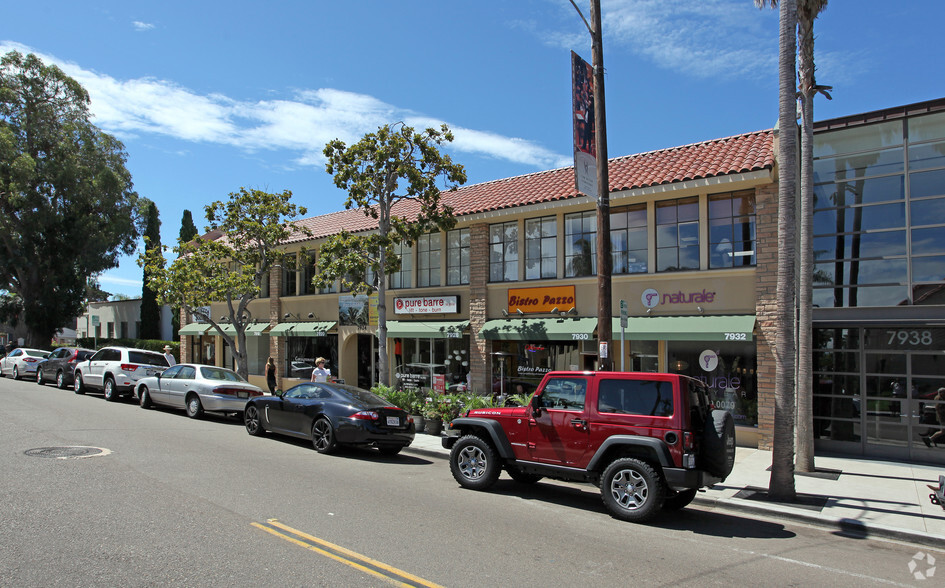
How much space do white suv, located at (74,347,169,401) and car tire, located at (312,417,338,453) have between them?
8742mm

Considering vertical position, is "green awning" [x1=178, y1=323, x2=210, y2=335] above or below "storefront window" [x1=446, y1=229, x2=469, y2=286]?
below

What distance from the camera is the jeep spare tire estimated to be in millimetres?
7348

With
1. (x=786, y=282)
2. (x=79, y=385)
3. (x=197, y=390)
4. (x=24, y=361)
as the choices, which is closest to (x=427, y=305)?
(x=197, y=390)

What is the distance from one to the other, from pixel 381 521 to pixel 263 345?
2070 centimetres

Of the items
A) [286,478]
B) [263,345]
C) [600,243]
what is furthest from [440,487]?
[263,345]

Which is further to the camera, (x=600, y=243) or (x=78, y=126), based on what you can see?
(x=78, y=126)

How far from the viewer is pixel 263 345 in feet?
85.3

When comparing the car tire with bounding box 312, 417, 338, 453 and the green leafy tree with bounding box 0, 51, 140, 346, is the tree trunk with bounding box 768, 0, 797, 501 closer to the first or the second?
the car tire with bounding box 312, 417, 338, 453

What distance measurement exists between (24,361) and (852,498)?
3098cm

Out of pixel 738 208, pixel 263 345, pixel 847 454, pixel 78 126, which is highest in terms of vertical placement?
pixel 78 126

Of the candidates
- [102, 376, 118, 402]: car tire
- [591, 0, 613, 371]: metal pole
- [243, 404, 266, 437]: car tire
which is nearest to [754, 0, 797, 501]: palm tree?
[591, 0, 613, 371]: metal pole

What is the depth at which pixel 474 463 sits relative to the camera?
356 inches

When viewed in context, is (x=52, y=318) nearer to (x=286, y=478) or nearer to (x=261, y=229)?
(x=261, y=229)

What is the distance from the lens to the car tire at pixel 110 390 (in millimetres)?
18750
